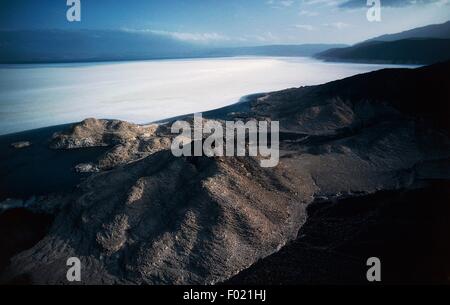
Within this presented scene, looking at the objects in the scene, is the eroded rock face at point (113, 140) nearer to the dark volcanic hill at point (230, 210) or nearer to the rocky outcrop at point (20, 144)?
the dark volcanic hill at point (230, 210)

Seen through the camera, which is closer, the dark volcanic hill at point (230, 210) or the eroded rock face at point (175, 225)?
the eroded rock face at point (175, 225)

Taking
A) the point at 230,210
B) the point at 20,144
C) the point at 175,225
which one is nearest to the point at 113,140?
the point at 20,144

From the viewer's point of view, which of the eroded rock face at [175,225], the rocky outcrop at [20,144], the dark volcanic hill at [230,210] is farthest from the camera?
the rocky outcrop at [20,144]

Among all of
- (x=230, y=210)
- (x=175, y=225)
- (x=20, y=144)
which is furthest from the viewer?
(x=20, y=144)

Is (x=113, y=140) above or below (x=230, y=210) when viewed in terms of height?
above

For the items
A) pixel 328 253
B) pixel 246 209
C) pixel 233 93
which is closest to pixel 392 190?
pixel 328 253

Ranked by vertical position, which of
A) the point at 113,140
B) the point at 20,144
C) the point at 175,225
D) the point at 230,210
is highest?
the point at 113,140

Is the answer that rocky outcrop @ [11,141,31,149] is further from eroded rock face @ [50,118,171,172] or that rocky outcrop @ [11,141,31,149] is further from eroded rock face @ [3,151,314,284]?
eroded rock face @ [3,151,314,284]

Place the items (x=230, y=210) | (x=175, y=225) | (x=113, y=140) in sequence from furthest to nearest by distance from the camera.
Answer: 1. (x=113, y=140)
2. (x=230, y=210)
3. (x=175, y=225)

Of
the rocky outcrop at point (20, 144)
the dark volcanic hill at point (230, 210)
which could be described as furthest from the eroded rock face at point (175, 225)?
the rocky outcrop at point (20, 144)

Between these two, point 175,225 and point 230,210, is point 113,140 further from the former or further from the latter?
point 230,210
